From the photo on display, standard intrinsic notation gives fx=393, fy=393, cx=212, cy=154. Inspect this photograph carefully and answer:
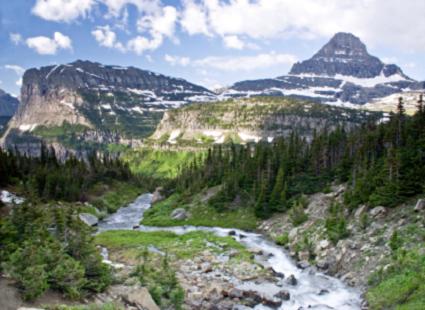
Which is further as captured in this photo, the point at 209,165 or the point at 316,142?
the point at 209,165

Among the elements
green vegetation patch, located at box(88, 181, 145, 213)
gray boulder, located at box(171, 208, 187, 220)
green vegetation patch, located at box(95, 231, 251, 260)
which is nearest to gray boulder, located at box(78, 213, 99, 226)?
green vegetation patch, located at box(95, 231, 251, 260)

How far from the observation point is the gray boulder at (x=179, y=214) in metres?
91.6

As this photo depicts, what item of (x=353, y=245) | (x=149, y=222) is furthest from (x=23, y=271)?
(x=149, y=222)

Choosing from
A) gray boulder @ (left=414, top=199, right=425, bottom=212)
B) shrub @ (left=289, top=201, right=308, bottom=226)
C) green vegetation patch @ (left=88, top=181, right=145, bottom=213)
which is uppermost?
gray boulder @ (left=414, top=199, right=425, bottom=212)

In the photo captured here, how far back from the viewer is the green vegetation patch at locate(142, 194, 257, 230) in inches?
3191

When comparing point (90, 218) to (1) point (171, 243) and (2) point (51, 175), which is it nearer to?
(2) point (51, 175)

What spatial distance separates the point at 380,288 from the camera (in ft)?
121

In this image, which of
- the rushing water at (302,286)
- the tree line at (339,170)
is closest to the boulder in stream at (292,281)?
the rushing water at (302,286)

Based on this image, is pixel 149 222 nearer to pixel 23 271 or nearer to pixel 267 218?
pixel 267 218

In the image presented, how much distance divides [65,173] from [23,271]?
9980cm

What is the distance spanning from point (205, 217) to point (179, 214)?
802 centimetres

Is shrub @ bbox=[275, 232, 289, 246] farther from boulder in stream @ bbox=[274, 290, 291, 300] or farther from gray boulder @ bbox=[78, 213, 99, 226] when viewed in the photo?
gray boulder @ bbox=[78, 213, 99, 226]

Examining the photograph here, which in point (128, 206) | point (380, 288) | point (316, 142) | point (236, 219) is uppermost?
→ point (316, 142)

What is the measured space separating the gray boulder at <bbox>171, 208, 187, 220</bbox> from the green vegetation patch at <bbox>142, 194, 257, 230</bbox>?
105 cm
